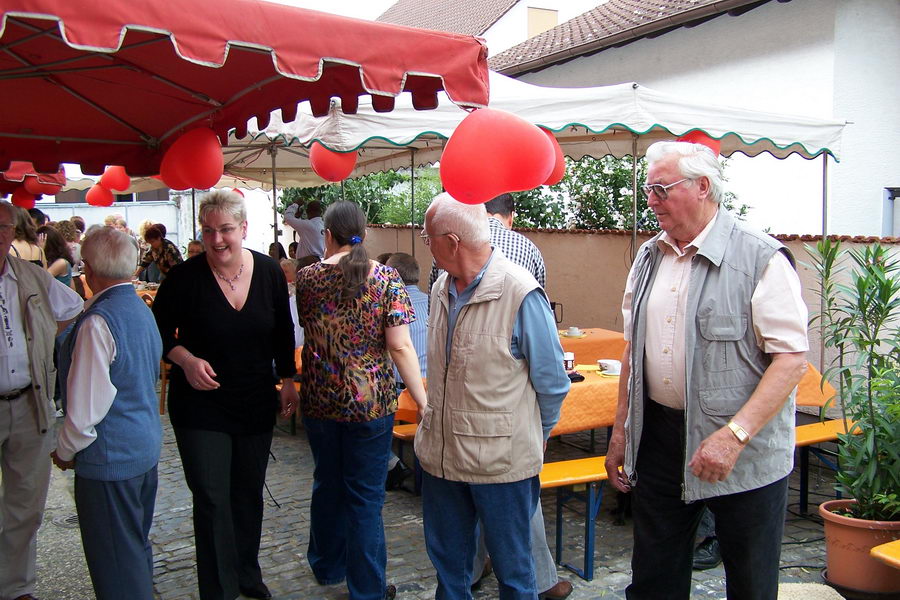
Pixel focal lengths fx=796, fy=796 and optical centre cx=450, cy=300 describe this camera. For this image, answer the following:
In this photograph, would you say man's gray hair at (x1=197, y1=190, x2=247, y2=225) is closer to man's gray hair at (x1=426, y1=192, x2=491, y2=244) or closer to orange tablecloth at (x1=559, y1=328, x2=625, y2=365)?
man's gray hair at (x1=426, y1=192, x2=491, y2=244)

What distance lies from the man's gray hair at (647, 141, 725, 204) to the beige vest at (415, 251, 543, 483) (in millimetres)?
629

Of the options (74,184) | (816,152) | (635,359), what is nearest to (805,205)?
(816,152)

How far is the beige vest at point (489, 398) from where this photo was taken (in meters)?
2.77

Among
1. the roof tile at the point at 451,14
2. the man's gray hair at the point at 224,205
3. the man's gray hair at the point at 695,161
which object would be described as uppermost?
the roof tile at the point at 451,14

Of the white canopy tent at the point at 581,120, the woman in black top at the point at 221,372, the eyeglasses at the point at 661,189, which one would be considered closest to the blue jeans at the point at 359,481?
the woman in black top at the point at 221,372

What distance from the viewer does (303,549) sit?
4438 mm

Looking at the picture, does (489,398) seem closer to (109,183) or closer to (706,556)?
(706,556)

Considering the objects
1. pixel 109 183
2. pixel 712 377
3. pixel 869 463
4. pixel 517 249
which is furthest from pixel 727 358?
pixel 109 183

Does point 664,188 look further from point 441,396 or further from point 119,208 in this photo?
point 119,208

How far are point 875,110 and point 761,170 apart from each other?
4.61ft

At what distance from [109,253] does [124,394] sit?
54cm

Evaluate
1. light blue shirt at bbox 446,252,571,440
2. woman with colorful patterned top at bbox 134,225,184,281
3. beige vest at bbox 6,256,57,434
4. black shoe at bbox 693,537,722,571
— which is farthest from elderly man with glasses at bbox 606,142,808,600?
woman with colorful patterned top at bbox 134,225,184,281

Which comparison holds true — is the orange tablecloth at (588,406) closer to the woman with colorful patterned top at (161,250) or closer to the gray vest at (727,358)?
the gray vest at (727,358)

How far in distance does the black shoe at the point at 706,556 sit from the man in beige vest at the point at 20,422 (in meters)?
3.29
